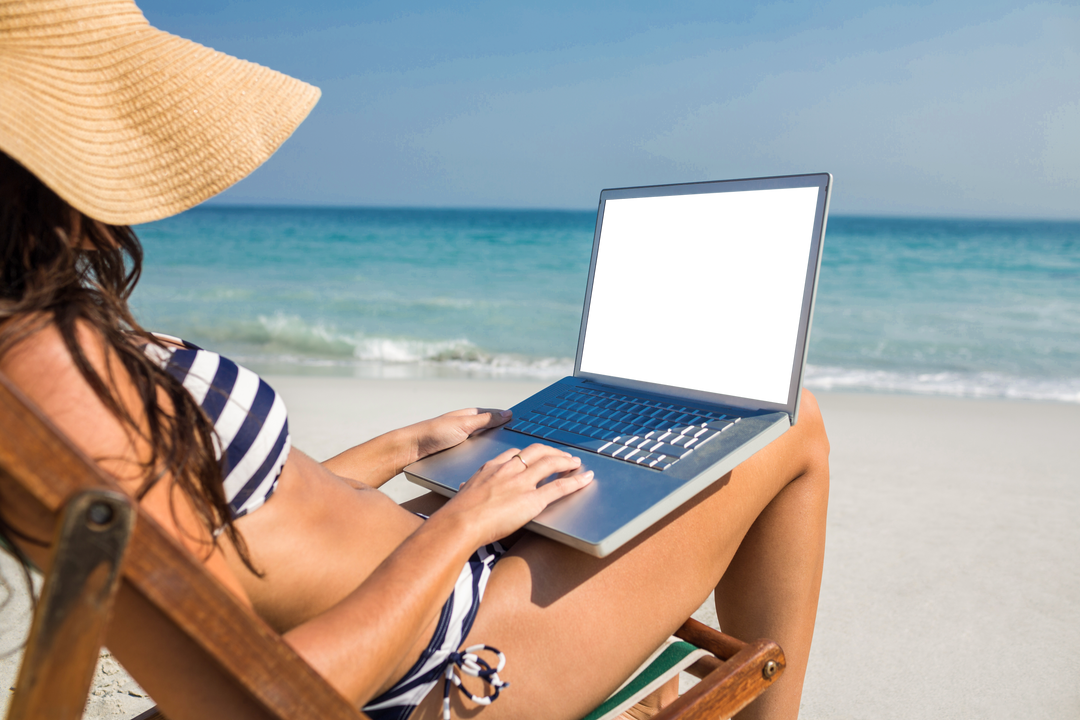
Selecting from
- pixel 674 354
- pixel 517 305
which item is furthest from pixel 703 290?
pixel 517 305

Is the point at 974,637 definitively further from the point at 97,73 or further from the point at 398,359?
the point at 398,359

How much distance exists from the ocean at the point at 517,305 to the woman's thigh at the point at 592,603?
3267 millimetres

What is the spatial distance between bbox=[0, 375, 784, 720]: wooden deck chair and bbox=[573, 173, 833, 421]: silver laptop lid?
113 cm

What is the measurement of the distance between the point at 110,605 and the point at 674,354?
4.52 feet

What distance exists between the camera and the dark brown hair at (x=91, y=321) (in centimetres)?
82

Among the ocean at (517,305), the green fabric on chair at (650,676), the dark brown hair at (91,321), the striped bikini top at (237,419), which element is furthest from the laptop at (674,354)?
the ocean at (517,305)

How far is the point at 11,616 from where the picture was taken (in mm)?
2646

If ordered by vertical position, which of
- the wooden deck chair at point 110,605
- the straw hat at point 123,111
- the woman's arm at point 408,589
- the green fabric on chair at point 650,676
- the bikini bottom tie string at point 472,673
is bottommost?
the green fabric on chair at point 650,676

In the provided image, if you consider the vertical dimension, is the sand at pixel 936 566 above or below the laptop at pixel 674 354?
below

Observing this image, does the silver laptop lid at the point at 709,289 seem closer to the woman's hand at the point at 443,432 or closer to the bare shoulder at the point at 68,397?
the woman's hand at the point at 443,432

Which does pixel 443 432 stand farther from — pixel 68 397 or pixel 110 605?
pixel 110 605

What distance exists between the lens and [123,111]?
99 centimetres

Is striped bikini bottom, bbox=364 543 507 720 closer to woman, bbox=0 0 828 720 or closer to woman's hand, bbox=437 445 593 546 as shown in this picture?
woman, bbox=0 0 828 720

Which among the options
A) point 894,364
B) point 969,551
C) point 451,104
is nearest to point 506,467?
point 969,551
